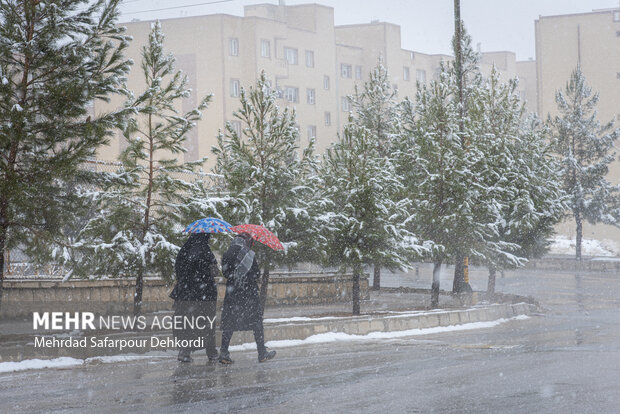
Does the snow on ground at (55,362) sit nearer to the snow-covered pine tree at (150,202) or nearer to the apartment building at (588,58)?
the snow-covered pine tree at (150,202)

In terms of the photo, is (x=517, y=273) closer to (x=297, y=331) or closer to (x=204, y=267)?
(x=297, y=331)

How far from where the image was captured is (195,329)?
10.8 meters

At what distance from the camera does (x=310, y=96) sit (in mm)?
66188

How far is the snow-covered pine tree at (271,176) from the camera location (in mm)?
16541

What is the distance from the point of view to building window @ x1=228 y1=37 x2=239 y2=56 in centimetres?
5972

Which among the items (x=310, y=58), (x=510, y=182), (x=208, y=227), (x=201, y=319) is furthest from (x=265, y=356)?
(x=310, y=58)

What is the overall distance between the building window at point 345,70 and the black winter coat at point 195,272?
61851 millimetres

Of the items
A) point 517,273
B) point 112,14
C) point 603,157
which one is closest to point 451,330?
point 112,14

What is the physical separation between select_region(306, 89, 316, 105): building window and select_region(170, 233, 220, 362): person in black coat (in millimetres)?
55892

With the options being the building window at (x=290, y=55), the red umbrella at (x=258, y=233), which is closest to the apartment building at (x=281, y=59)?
the building window at (x=290, y=55)

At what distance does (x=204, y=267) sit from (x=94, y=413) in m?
3.58

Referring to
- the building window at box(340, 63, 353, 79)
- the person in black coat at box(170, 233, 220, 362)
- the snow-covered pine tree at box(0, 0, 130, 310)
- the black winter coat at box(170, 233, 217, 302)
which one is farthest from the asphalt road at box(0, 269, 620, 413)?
the building window at box(340, 63, 353, 79)

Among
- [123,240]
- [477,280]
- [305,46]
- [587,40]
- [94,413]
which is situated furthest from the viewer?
[587,40]

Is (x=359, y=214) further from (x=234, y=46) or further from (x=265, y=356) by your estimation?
(x=234, y=46)
